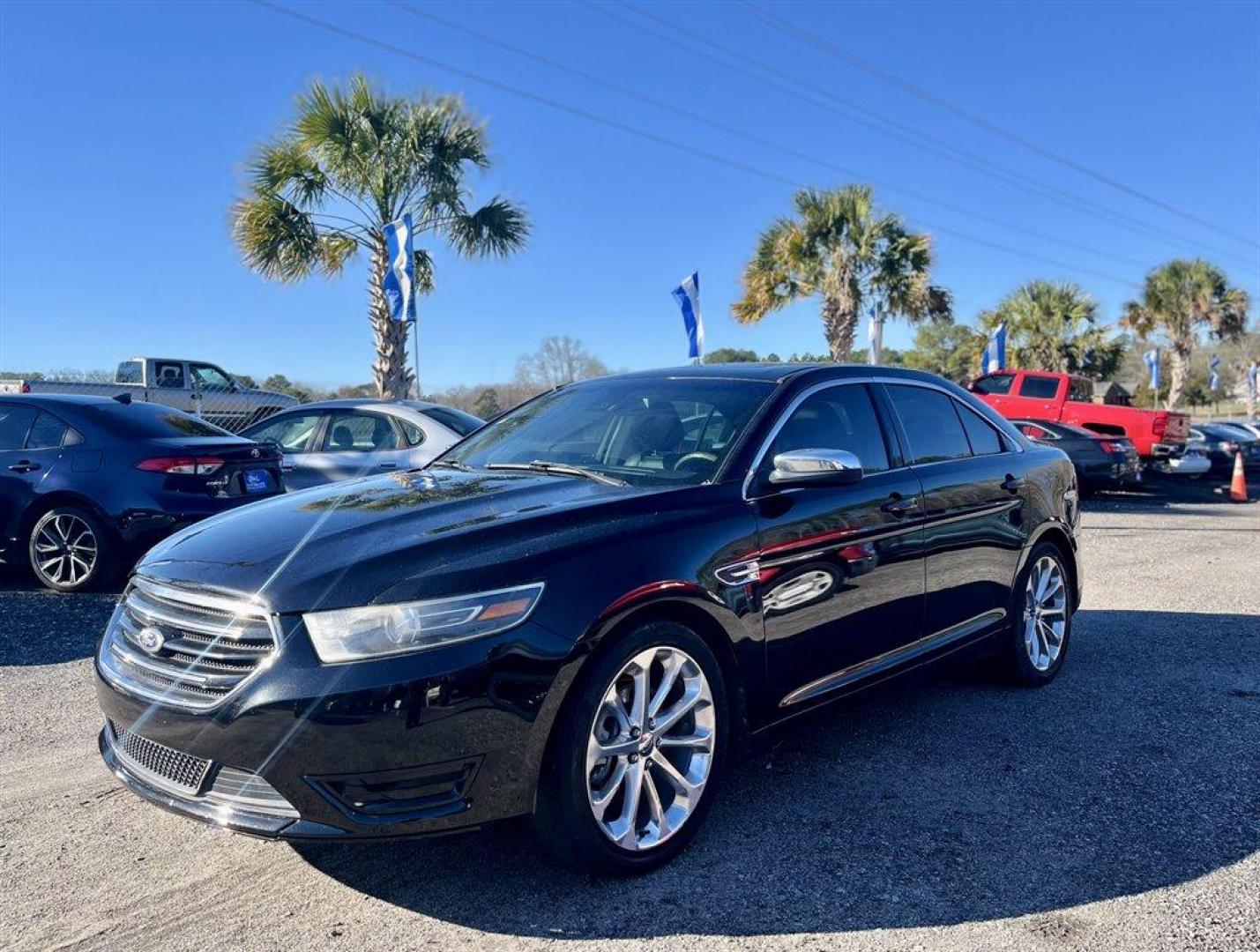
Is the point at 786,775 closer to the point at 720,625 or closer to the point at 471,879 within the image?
the point at 720,625

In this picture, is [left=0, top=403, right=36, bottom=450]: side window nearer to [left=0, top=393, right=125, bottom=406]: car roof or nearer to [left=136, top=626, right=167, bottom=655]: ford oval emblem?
[left=0, top=393, right=125, bottom=406]: car roof

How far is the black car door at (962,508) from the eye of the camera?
168 inches

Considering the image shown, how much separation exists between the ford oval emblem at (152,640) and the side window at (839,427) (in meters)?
2.23

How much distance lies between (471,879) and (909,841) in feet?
4.77

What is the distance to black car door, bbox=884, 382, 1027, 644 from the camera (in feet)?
14.0

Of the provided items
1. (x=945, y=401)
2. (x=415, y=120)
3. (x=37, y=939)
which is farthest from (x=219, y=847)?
(x=415, y=120)

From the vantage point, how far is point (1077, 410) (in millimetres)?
18141

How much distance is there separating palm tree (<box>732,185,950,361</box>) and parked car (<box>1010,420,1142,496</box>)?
587 cm

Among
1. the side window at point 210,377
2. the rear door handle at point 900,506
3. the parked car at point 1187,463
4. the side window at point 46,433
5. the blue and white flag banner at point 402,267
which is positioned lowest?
the parked car at point 1187,463

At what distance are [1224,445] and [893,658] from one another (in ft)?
66.0

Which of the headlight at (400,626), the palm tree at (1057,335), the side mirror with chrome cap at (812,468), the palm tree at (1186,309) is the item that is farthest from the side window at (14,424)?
the palm tree at (1186,309)

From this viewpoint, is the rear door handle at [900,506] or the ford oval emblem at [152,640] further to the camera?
the rear door handle at [900,506]

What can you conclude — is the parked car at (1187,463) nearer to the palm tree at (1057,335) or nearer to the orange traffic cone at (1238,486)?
the orange traffic cone at (1238,486)

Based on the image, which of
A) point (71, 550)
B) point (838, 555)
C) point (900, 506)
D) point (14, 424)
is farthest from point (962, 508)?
point (14, 424)
